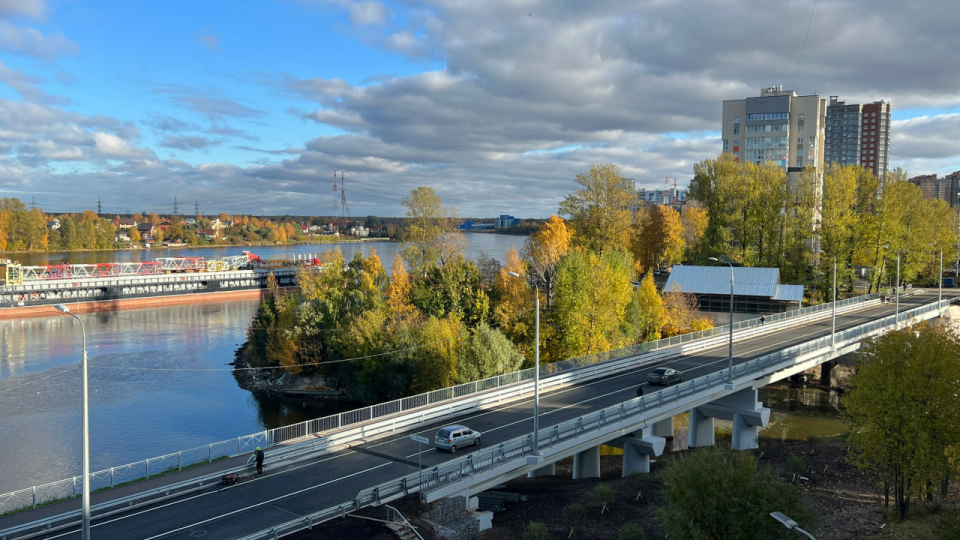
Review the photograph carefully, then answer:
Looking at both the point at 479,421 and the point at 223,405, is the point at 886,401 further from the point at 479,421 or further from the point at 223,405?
the point at 223,405

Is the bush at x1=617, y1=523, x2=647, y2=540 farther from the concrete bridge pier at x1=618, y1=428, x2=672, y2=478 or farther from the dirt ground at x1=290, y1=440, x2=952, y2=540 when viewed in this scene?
the concrete bridge pier at x1=618, y1=428, x2=672, y2=478

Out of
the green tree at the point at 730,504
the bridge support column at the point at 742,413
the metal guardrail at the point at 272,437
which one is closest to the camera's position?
the green tree at the point at 730,504

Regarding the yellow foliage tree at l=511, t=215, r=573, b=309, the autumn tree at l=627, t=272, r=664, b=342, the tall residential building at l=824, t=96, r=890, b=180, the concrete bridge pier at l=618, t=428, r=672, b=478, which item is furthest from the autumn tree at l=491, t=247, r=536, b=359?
the tall residential building at l=824, t=96, r=890, b=180

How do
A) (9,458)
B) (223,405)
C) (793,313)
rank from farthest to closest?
1. (793,313)
2. (223,405)
3. (9,458)

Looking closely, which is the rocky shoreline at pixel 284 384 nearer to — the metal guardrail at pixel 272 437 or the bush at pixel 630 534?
the metal guardrail at pixel 272 437

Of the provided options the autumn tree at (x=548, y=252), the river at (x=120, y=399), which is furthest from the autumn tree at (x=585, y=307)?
the river at (x=120, y=399)

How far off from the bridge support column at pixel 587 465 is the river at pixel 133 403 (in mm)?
16053

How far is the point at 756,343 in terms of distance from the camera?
48.5 meters

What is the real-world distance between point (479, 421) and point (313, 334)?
26117 mm

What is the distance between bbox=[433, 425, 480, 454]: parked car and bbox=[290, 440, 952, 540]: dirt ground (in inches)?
119

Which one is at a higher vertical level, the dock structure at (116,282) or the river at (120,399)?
the dock structure at (116,282)

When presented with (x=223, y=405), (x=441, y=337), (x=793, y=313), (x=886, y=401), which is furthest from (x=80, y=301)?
(x=886, y=401)

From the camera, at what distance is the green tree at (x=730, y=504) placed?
1689 cm

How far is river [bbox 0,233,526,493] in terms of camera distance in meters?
34.6
